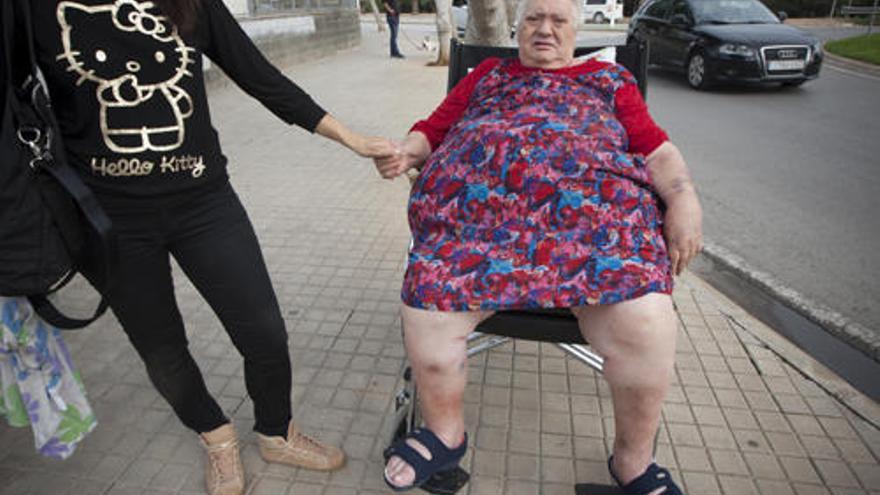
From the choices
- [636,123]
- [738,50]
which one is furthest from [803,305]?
[738,50]

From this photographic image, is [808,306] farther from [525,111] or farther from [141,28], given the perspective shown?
[141,28]

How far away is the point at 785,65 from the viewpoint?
29.1 ft

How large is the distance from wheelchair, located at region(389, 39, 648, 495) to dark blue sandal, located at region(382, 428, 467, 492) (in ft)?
0.28

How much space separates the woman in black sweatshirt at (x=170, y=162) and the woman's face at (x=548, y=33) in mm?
754

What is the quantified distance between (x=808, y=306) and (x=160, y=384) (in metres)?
3.25

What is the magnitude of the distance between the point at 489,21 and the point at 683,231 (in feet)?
8.56

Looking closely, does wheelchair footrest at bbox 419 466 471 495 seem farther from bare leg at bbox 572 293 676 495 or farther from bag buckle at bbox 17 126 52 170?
bag buckle at bbox 17 126 52 170

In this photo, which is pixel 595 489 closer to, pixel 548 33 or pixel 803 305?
pixel 548 33

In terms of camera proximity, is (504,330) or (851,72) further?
(851,72)

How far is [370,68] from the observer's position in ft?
43.6

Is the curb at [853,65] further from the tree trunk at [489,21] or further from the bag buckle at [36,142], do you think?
the bag buckle at [36,142]

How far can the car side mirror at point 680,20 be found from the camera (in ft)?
32.2

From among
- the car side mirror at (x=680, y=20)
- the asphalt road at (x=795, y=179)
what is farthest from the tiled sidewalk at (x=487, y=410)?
the car side mirror at (x=680, y=20)

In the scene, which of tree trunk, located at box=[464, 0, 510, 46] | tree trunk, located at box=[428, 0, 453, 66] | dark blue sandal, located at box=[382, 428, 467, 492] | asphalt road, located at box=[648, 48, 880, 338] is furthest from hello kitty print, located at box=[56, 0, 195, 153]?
tree trunk, located at box=[428, 0, 453, 66]
